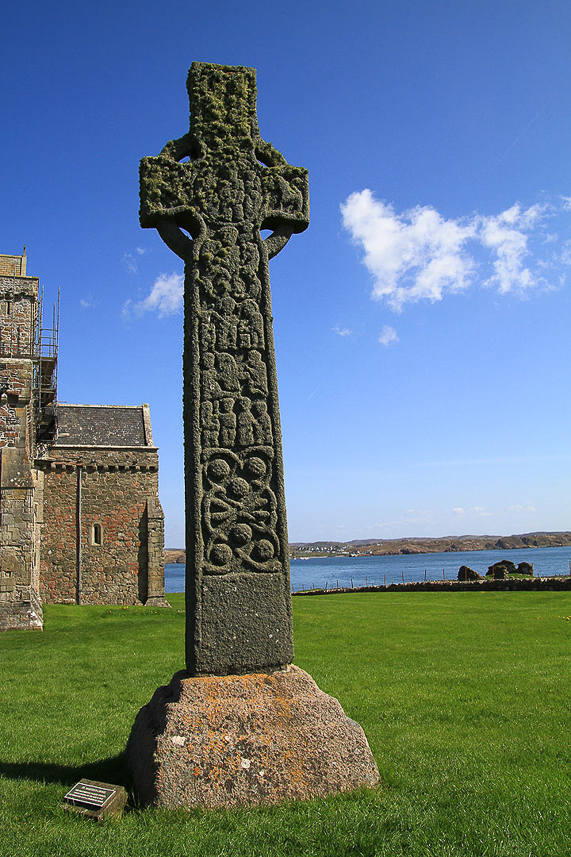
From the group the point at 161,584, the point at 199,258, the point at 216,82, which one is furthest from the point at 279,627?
the point at 161,584

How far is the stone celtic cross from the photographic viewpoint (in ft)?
13.6

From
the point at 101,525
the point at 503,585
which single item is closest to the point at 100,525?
the point at 101,525

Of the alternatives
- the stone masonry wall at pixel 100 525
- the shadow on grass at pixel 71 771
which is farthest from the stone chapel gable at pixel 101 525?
the shadow on grass at pixel 71 771

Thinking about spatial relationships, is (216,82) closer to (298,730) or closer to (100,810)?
(298,730)

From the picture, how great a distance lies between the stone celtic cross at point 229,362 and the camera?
416 cm

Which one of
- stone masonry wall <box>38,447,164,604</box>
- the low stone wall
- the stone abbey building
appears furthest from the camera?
the low stone wall

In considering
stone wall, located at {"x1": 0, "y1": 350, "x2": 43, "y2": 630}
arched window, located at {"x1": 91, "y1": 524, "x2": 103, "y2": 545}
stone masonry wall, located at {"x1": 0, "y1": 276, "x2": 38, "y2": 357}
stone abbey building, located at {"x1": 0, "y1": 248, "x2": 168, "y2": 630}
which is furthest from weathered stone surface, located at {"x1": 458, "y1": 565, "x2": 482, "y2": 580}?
stone masonry wall, located at {"x1": 0, "y1": 276, "x2": 38, "y2": 357}

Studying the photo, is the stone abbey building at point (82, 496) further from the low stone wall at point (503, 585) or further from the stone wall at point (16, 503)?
the low stone wall at point (503, 585)

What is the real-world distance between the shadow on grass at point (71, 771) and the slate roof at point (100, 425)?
916 inches

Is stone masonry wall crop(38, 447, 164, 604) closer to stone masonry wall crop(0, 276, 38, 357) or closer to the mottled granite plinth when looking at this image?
stone masonry wall crop(0, 276, 38, 357)

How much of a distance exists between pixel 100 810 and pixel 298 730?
116cm

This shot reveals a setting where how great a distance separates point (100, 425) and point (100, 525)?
4.95 meters

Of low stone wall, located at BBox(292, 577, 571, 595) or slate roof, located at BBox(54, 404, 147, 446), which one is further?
slate roof, located at BBox(54, 404, 147, 446)

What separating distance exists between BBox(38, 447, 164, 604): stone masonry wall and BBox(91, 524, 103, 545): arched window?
0.09 ft
